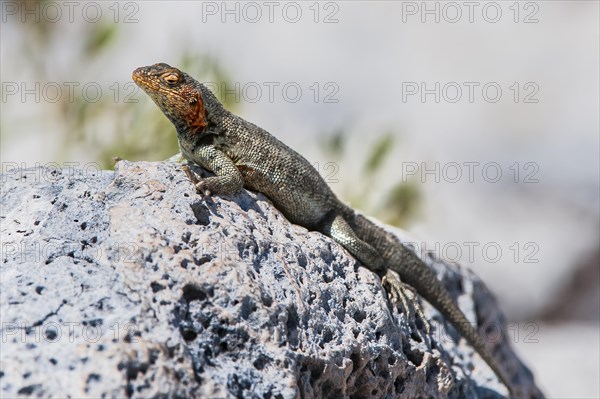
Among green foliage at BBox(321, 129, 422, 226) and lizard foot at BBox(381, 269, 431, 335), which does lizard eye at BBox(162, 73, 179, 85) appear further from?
green foliage at BBox(321, 129, 422, 226)

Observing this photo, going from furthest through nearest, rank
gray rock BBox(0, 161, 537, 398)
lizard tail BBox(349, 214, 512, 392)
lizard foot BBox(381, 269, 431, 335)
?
1. lizard tail BBox(349, 214, 512, 392)
2. lizard foot BBox(381, 269, 431, 335)
3. gray rock BBox(0, 161, 537, 398)

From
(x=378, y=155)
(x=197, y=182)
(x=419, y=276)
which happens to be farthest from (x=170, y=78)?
(x=378, y=155)

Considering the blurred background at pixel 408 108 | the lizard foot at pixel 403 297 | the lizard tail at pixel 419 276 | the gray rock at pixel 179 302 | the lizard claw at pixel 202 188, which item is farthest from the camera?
the blurred background at pixel 408 108

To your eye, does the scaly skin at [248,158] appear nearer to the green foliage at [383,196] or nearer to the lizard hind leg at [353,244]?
the lizard hind leg at [353,244]

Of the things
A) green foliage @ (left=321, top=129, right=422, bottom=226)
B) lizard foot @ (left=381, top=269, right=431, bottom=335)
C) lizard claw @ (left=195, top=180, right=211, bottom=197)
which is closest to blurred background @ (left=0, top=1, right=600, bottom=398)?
green foliage @ (left=321, top=129, right=422, bottom=226)

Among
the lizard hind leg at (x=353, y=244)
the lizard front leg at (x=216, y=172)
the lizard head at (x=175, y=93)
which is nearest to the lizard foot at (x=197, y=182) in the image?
the lizard front leg at (x=216, y=172)

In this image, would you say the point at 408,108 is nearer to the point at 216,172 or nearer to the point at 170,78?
the point at 170,78
